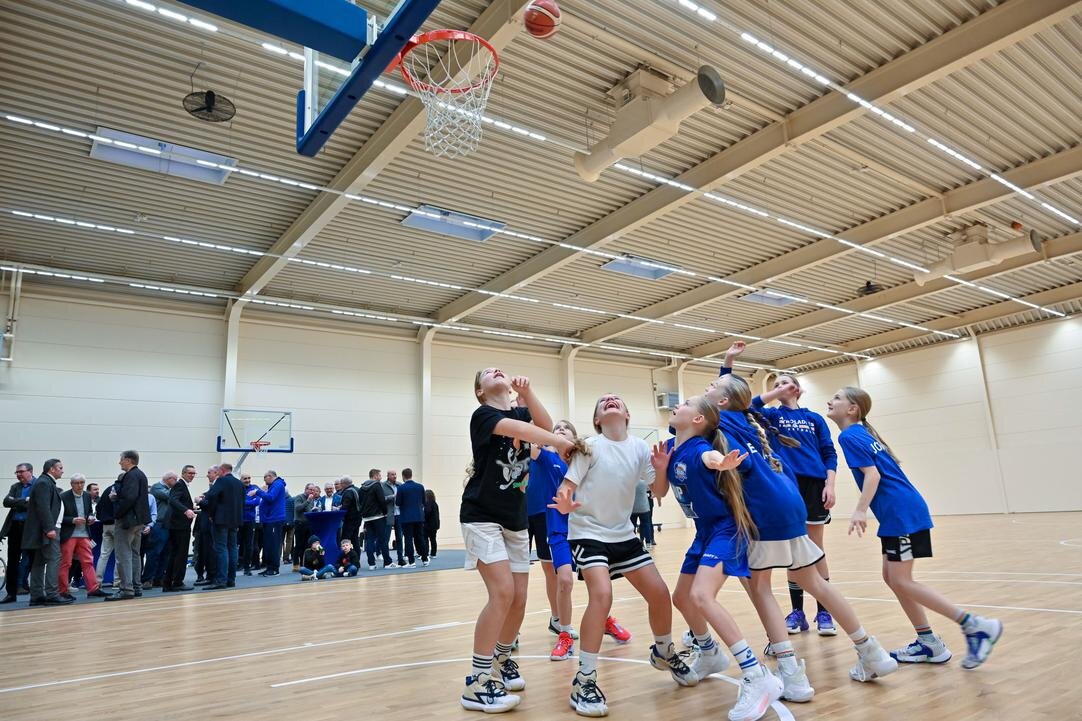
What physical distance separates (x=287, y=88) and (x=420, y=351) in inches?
405

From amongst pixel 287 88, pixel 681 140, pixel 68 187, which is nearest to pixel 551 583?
pixel 287 88

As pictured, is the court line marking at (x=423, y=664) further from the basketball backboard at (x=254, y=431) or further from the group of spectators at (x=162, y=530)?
the basketball backboard at (x=254, y=431)

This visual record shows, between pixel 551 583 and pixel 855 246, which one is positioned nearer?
pixel 551 583

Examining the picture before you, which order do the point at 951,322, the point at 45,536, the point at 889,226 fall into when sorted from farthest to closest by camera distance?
the point at 951,322
the point at 889,226
the point at 45,536

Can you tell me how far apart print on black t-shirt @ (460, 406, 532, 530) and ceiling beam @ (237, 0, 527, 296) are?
616 cm

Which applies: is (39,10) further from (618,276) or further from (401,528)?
(618,276)

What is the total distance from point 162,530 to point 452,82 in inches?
320

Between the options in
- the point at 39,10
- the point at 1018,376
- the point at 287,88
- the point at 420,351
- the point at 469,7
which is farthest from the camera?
the point at 1018,376

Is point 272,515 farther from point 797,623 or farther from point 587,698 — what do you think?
point 587,698

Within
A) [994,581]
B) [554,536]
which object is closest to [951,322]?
[994,581]

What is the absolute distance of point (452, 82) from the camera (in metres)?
8.41

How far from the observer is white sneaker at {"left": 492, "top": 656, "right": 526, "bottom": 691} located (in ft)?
11.3

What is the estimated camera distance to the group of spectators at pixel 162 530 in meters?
8.64

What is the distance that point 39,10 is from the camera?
761 centimetres
